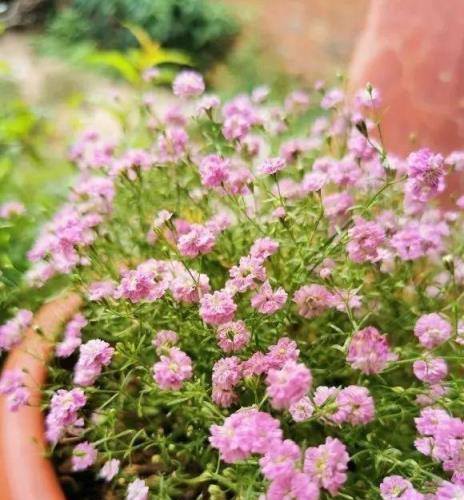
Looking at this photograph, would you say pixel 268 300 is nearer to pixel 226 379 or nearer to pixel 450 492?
pixel 226 379

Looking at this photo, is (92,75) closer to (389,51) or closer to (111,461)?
(389,51)

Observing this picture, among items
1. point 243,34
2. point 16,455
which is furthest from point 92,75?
point 16,455

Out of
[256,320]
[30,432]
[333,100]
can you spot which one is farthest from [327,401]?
[333,100]

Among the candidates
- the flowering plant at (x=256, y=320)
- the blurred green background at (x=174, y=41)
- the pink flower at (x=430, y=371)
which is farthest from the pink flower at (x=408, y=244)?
the blurred green background at (x=174, y=41)

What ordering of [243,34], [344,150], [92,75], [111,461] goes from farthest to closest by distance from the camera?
1. [243,34]
2. [92,75]
3. [344,150]
4. [111,461]

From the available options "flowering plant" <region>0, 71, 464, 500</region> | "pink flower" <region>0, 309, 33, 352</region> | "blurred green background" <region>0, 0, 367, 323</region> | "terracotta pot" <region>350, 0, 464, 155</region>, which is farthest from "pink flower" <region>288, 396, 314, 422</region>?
"blurred green background" <region>0, 0, 367, 323</region>

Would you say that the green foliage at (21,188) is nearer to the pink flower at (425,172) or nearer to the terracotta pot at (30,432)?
the terracotta pot at (30,432)
